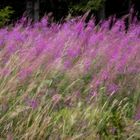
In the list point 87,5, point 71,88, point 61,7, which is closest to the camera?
point 71,88

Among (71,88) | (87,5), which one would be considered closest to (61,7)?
(87,5)

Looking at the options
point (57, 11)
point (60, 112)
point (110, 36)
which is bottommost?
point (57, 11)

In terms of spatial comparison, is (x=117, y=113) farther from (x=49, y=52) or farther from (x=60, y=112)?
(x=49, y=52)

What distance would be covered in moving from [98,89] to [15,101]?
3.10ft

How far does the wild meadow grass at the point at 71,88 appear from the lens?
12.3 ft

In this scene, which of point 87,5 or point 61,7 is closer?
point 87,5

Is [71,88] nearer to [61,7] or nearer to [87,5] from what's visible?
[87,5]

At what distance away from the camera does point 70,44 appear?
582cm

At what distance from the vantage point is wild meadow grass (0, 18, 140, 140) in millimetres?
3756

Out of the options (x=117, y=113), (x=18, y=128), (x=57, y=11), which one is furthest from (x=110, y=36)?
(x=57, y=11)

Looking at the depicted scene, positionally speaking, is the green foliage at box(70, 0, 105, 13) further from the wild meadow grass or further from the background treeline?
the wild meadow grass

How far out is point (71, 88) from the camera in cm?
466

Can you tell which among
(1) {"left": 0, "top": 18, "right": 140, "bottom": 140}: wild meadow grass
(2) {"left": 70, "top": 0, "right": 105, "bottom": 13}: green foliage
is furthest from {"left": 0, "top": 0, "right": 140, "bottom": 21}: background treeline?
(1) {"left": 0, "top": 18, "right": 140, "bottom": 140}: wild meadow grass

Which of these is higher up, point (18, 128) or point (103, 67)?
point (18, 128)
